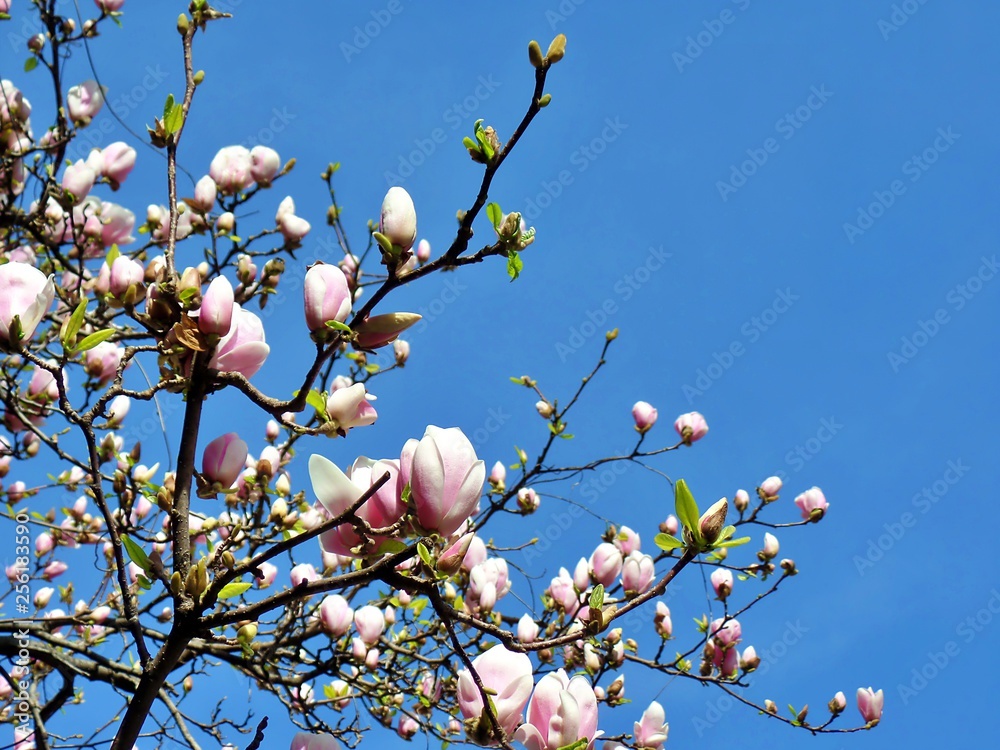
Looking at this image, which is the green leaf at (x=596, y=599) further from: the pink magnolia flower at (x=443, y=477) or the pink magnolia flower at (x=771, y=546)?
the pink magnolia flower at (x=771, y=546)

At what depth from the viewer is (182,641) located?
1.08 m

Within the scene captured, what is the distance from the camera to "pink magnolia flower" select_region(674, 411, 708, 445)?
4.04m

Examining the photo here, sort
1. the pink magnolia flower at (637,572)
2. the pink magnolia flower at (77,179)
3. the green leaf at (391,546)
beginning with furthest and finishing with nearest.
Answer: the pink magnolia flower at (637,572)
the pink magnolia flower at (77,179)
the green leaf at (391,546)

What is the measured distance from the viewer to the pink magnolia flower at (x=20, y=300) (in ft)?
3.80

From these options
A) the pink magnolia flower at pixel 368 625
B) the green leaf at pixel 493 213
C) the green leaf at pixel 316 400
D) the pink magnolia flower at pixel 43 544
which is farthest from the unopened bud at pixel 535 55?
the pink magnolia flower at pixel 43 544

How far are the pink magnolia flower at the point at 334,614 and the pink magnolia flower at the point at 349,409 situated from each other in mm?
1160

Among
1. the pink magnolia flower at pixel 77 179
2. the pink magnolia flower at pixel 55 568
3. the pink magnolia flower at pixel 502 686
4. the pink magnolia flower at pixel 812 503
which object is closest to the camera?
the pink magnolia flower at pixel 502 686

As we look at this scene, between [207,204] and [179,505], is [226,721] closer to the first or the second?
[207,204]

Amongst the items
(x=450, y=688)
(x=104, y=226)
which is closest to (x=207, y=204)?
(x=104, y=226)

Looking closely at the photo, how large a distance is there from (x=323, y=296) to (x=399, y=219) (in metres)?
0.16

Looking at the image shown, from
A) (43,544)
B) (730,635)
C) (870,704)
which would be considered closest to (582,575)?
(730,635)

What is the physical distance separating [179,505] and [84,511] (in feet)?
10.9

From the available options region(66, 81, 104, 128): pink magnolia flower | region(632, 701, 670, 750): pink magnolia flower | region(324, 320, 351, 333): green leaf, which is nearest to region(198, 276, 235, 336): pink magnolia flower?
region(324, 320, 351, 333): green leaf

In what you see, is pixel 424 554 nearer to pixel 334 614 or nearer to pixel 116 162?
pixel 334 614
